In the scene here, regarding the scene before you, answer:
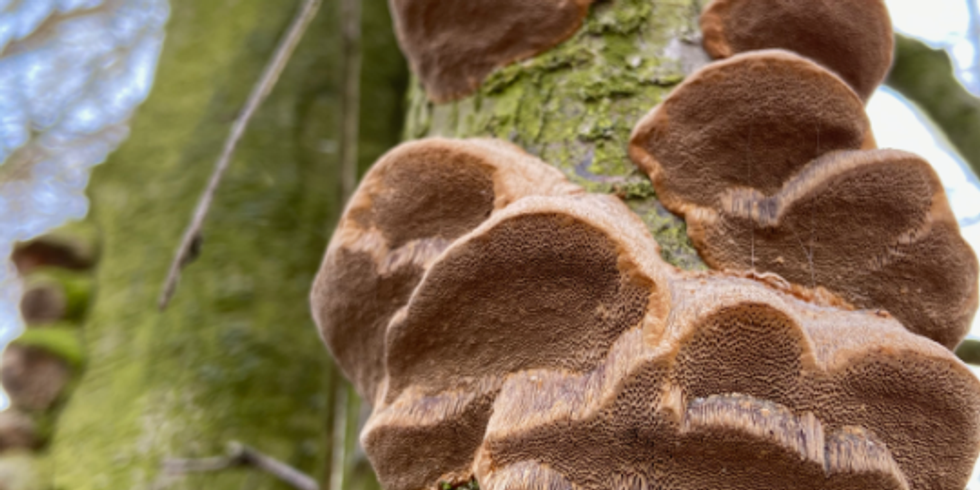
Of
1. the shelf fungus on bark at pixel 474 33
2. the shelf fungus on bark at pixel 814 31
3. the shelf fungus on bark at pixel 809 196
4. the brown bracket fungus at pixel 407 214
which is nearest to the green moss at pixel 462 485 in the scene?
the brown bracket fungus at pixel 407 214

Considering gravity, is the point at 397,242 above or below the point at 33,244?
above

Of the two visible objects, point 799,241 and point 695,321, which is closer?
point 695,321

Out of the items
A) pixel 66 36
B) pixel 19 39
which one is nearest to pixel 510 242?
pixel 19 39

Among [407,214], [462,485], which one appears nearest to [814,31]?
[407,214]

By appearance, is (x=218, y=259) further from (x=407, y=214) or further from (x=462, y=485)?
(x=462, y=485)

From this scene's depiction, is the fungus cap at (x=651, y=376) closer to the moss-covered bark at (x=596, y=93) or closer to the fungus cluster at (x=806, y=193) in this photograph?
the fungus cluster at (x=806, y=193)

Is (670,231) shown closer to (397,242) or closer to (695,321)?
(695,321)

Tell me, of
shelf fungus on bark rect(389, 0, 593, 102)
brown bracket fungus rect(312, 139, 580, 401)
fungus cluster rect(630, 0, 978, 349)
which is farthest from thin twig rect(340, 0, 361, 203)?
fungus cluster rect(630, 0, 978, 349)
